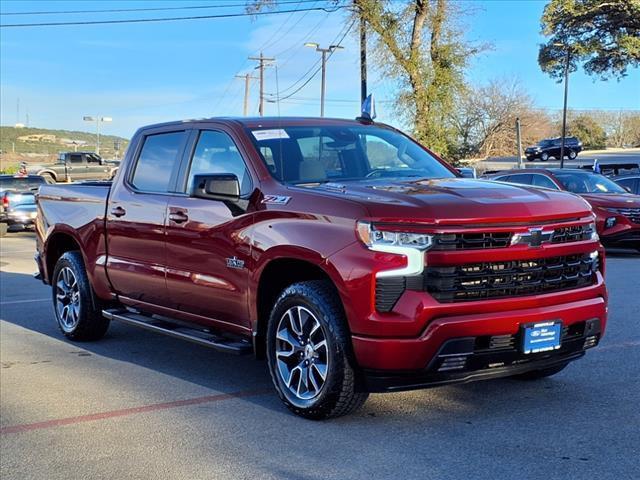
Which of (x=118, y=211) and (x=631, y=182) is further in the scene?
(x=631, y=182)

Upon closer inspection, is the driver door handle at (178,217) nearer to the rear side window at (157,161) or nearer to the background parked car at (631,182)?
the rear side window at (157,161)

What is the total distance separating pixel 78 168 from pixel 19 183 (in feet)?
58.9

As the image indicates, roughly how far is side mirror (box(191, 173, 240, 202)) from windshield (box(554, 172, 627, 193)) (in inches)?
428

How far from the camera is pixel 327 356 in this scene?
180 inches

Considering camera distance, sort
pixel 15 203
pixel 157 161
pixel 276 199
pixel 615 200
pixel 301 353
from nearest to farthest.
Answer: pixel 301 353
pixel 276 199
pixel 157 161
pixel 615 200
pixel 15 203

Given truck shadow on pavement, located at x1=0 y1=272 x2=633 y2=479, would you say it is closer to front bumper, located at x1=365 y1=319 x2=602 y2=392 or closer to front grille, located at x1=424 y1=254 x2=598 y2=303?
front bumper, located at x1=365 y1=319 x2=602 y2=392

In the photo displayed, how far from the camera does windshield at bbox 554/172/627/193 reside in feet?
48.7

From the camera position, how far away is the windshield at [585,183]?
1484 centimetres

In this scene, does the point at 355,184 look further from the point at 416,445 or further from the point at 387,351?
the point at 416,445

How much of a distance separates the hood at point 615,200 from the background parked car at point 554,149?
144ft

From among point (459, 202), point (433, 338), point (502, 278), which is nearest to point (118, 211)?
point (459, 202)

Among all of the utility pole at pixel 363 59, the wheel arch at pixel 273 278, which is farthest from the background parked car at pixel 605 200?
the utility pole at pixel 363 59

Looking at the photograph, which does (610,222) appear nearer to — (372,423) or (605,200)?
(605,200)

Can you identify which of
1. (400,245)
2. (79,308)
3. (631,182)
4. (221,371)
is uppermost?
(631,182)
